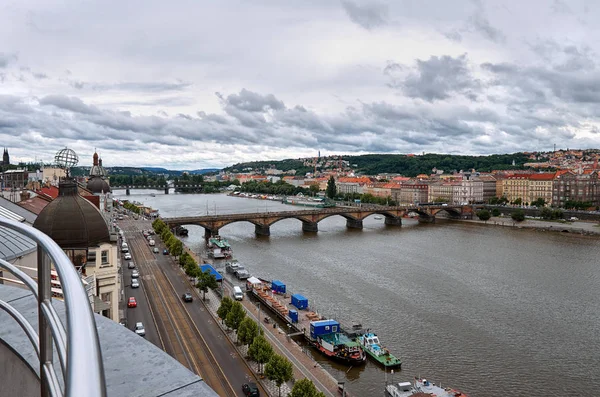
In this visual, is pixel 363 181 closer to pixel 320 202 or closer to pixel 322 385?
pixel 320 202

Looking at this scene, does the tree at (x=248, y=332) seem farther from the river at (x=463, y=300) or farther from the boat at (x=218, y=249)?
the boat at (x=218, y=249)

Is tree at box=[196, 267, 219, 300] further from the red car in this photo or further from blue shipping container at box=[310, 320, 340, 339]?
blue shipping container at box=[310, 320, 340, 339]

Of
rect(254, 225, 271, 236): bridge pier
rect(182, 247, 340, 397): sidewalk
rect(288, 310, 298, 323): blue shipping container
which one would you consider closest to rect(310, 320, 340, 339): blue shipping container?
rect(182, 247, 340, 397): sidewalk

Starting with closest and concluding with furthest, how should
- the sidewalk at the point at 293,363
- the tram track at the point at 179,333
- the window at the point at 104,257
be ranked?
the window at the point at 104,257 < the sidewalk at the point at 293,363 < the tram track at the point at 179,333

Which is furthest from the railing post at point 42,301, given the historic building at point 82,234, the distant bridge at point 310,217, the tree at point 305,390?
the distant bridge at point 310,217

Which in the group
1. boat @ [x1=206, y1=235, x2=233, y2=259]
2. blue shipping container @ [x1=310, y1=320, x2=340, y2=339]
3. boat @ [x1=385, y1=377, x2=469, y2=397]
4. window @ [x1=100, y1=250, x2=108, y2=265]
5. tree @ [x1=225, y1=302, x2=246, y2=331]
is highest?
window @ [x1=100, y1=250, x2=108, y2=265]

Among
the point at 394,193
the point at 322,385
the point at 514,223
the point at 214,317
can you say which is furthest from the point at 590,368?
the point at 394,193
